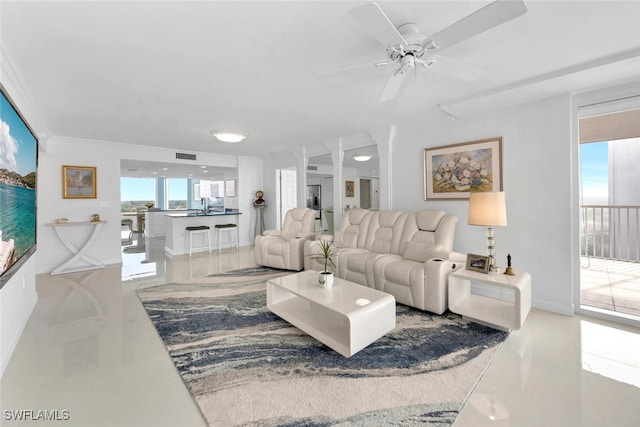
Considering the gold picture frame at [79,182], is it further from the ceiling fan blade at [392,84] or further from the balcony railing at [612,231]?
the balcony railing at [612,231]

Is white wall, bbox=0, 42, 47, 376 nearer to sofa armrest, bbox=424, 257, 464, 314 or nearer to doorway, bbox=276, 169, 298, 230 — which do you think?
sofa armrest, bbox=424, 257, 464, 314

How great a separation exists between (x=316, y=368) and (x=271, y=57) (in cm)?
237

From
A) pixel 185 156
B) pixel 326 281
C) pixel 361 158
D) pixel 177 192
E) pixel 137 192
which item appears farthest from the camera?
pixel 177 192

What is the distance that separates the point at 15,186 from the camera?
2.18 metres

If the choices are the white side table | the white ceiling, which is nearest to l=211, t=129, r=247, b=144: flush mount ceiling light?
the white ceiling

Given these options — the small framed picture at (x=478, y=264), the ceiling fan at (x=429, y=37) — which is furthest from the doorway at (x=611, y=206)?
the ceiling fan at (x=429, y=37)

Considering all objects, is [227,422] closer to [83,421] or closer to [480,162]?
[83,421]

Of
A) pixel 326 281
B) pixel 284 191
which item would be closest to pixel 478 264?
pixel 326 281

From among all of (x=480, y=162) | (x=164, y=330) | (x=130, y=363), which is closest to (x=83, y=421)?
(x=130, y=363)

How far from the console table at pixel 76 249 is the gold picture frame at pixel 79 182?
21.8 inches

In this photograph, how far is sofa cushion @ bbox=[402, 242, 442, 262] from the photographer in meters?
3.15

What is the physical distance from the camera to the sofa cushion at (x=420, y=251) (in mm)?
3154

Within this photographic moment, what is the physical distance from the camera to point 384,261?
321 centimetres

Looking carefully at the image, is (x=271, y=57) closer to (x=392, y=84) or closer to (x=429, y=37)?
(x=392, y=84)
